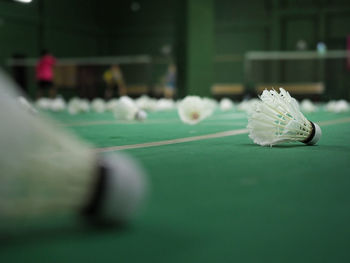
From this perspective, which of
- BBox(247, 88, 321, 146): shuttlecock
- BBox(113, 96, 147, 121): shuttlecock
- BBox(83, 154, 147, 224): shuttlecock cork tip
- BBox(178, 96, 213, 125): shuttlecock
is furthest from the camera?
BBox(113, 96, 147, 121): shuttlecock

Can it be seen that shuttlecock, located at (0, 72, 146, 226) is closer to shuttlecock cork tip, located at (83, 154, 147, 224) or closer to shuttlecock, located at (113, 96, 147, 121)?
shuttlecock cork tip, located at (83, 154, 147, 224)

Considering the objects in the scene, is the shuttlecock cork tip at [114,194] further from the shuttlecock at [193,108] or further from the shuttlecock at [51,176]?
the shuttlecock at [193,108]

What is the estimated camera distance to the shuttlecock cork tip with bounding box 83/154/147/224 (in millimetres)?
1271

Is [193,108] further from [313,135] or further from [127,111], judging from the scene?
[313,135]

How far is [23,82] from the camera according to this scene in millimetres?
24938

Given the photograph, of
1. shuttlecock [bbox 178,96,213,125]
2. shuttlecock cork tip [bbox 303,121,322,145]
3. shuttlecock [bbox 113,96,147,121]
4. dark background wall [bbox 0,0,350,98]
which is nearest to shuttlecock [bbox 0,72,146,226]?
shuttlecock cork tip [bbox 303,121,322,145]

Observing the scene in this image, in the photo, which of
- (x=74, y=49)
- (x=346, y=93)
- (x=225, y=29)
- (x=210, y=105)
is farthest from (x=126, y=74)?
(x=210, y=105)

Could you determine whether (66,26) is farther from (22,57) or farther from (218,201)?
(218,201)

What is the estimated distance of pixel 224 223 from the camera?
4.69 ft

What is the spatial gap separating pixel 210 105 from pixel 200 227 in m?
4.07

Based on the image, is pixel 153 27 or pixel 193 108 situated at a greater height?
pixel 153 27

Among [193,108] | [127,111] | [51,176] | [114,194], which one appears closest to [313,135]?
[193,108]

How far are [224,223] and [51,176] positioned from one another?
496 millimetres

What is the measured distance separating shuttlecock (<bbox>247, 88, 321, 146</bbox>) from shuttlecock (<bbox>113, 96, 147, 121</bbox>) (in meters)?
3.32
